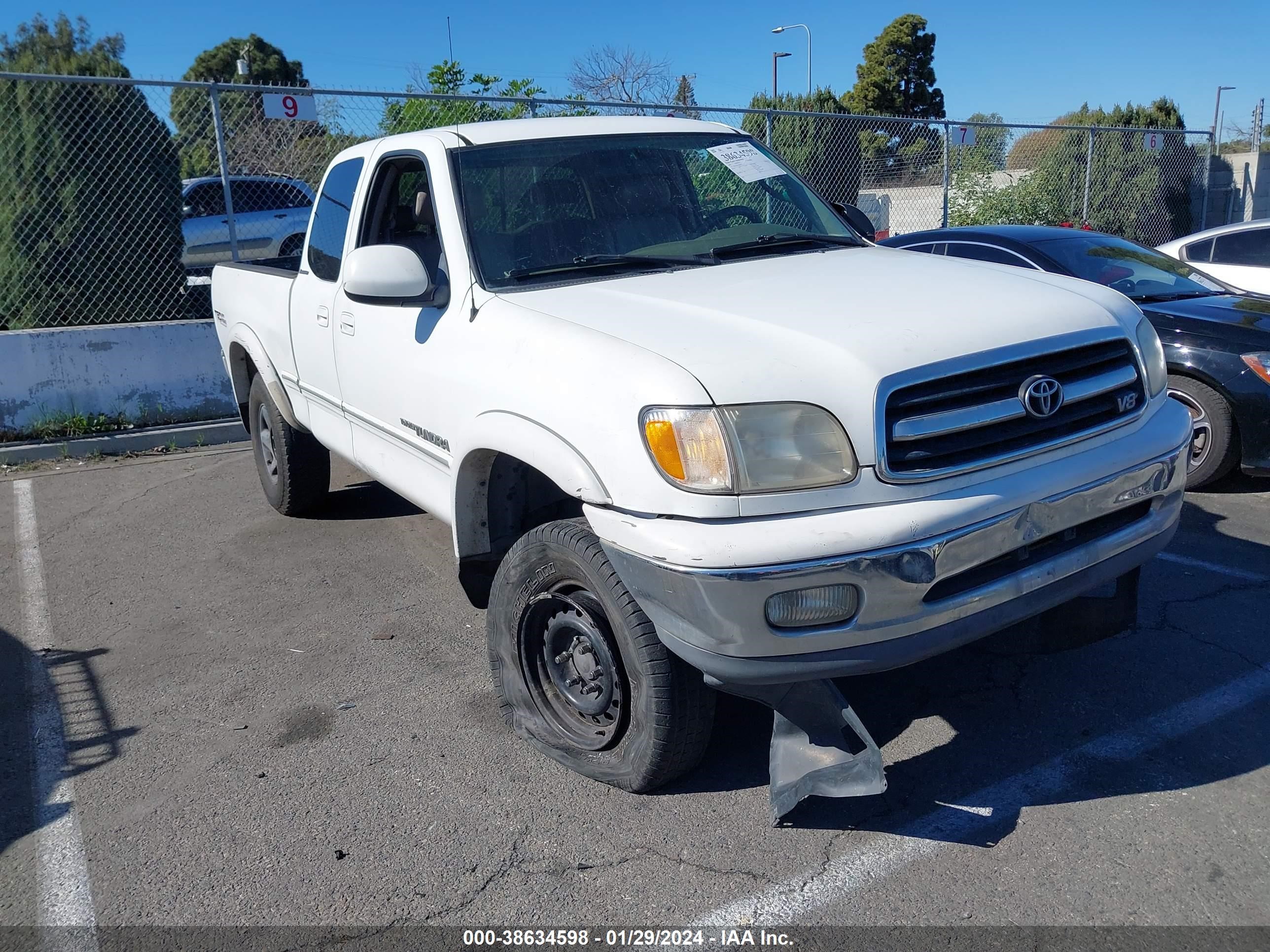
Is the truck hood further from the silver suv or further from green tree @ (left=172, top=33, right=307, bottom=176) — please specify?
the silver suv

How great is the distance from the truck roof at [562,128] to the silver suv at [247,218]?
7.52 metres

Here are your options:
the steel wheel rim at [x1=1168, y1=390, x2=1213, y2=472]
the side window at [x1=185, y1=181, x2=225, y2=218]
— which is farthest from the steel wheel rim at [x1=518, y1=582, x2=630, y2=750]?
the side window at [x1=185, y1=181, x2=225, y2=218]

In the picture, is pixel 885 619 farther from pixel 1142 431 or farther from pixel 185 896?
pixel 185 896

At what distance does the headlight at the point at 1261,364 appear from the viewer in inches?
229

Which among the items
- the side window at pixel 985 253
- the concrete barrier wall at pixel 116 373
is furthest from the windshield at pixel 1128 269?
the concrete barrier wall at pixel 116 373

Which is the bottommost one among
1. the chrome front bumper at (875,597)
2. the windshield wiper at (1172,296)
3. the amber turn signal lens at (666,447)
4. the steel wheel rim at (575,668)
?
the steel wheel rim at (575,668)

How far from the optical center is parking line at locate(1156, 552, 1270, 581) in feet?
A: 15.7

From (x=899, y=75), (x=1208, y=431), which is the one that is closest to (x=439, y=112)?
(x=1208, y=431)

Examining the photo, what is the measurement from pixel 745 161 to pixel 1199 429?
11.2 ft

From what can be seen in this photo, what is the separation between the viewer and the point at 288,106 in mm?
8875

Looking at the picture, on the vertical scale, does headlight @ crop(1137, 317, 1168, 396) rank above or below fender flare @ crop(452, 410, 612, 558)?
above

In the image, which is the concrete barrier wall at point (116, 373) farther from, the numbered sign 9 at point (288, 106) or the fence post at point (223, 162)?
the numbered sign 9 at point (288, 106)

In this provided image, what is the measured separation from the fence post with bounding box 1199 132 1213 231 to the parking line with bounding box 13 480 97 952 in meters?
17.5

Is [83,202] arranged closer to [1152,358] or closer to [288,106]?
[288,106]
